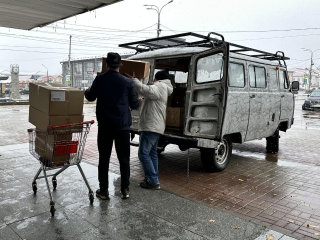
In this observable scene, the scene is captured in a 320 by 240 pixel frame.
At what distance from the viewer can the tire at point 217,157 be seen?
225 inches

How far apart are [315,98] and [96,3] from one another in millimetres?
23012

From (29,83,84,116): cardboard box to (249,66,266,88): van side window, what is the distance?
3.85 metres

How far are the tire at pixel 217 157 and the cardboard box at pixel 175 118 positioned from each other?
0.71 metres

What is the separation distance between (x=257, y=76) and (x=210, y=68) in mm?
1657

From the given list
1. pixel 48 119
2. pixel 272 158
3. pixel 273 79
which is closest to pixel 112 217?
pixel 48 119

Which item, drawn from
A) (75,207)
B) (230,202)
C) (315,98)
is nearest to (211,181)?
(230,202)

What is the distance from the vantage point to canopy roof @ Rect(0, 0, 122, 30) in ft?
17.8

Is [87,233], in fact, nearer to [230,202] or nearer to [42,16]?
[230,202]

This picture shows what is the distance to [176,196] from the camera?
4496 mm

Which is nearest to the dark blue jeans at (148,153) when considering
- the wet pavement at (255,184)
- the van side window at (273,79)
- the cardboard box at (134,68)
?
the wet pavement at (255,184)

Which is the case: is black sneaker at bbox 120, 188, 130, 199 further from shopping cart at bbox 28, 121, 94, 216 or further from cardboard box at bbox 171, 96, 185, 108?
cardboard box at bbox 171, 96, 185, 108

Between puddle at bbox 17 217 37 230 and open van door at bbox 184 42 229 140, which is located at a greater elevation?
open van door at bbox 184 42 229 140

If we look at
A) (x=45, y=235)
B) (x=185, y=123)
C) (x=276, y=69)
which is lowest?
(x=45, y=235)

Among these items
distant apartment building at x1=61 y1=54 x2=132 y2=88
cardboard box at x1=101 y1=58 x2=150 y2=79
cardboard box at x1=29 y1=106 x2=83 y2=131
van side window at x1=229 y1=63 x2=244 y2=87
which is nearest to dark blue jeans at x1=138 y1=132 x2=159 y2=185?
cardboard box at x1=101 y1=58 x2=150 y2=79
